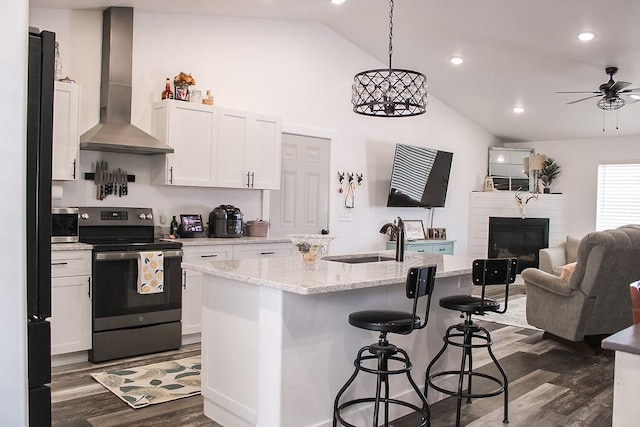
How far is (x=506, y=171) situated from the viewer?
30.2 ft

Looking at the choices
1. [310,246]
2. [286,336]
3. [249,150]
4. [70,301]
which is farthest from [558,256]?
[70,301]

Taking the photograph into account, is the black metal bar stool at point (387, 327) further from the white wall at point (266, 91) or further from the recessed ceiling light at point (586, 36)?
the recessed ceiling light at point (586, 36)

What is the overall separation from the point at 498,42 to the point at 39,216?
559cm

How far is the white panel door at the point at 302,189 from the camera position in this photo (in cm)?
620

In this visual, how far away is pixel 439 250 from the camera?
790cm

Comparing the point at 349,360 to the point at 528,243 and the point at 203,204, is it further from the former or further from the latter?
the point at 528,243

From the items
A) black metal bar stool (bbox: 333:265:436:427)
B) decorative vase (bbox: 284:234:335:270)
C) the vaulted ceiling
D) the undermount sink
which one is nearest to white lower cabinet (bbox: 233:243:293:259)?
the undermount sink

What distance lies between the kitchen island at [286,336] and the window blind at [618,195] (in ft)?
20.3

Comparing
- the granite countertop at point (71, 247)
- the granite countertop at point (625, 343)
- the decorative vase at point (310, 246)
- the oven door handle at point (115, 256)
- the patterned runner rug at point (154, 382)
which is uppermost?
the decorative vase at point (310, 246)

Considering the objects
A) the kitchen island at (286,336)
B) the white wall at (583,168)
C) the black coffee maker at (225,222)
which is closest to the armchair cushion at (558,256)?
the white wall at (583,168)

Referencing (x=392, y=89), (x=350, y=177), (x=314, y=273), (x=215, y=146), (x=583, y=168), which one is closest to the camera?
(x=314, y=273)

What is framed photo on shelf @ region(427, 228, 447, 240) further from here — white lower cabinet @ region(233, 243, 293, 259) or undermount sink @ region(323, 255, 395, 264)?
undermount sink @ region(323, 255, 395, 264)

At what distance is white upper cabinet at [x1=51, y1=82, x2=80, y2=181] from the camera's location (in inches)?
A: 168

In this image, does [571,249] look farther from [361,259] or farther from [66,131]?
[66,131]
